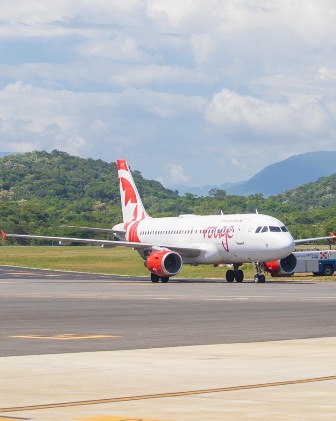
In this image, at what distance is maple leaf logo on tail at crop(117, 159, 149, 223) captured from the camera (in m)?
81.2

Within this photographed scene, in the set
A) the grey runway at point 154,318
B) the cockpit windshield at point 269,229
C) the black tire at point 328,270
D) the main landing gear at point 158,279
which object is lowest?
the grey runway at point 154,318

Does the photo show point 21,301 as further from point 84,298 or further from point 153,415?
point 153,415

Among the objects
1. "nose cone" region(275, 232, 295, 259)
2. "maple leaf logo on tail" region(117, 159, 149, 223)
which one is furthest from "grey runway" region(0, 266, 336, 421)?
"maple leaf logo on tail" region(117, 159, 149, 223)

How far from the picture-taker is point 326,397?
639 inches

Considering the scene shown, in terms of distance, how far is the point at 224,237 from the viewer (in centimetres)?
6944

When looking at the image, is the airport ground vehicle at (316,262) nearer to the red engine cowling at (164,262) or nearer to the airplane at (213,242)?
the airplane at (213,242)

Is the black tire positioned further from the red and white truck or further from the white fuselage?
the white fuselage

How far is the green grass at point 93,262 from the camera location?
88000mm

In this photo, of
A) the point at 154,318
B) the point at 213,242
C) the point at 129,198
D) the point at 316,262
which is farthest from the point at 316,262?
the point at 154,318

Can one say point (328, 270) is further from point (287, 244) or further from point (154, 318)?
point (154, 318)

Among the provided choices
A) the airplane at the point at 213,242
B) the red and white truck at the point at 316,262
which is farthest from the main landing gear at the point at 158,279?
the red and white truck at the point at 316,262

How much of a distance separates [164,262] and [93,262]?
44.4m

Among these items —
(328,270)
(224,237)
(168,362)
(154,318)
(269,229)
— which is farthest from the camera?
(328,270)

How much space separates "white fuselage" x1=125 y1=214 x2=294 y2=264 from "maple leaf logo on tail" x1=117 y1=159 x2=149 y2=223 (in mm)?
3255
